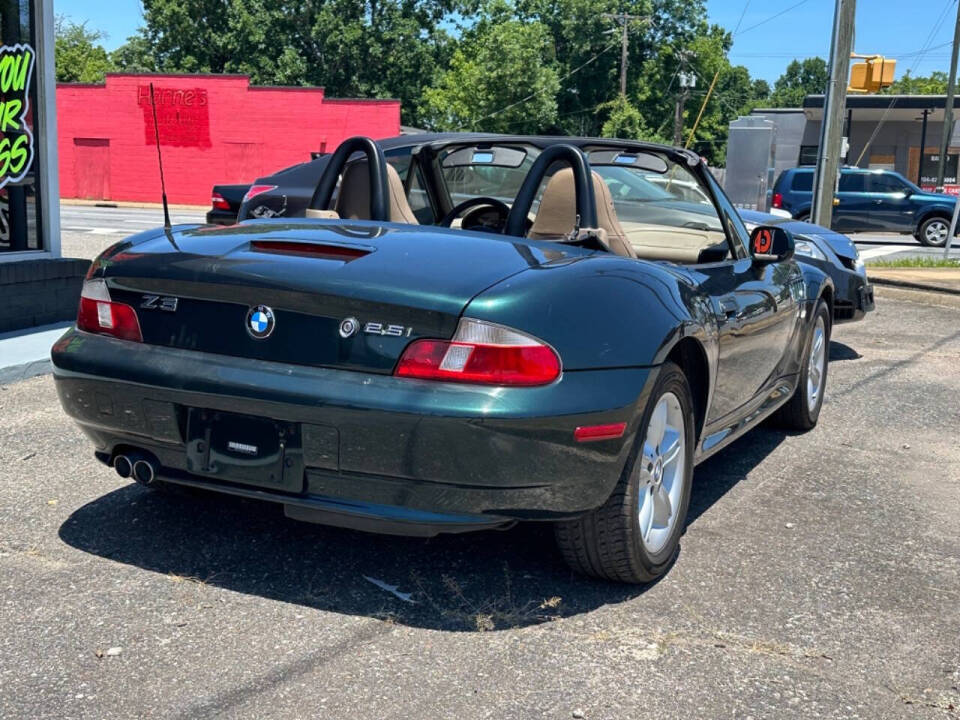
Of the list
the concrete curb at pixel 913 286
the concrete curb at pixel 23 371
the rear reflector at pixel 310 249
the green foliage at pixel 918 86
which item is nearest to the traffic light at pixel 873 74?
the concrete curb at pixel 913 286

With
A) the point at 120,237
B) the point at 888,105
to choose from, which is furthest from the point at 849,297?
the point at 888,105

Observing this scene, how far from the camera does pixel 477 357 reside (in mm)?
3193

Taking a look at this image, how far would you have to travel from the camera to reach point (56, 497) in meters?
4.50

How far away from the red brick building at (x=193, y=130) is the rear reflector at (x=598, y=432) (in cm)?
3695

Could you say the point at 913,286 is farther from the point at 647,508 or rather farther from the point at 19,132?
the point at 647,508

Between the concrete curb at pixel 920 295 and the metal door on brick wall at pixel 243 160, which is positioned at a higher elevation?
the metal door on brick wall at pixel 243 160

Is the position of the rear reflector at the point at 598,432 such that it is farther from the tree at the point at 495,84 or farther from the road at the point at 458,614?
the tree at the point at 495,84

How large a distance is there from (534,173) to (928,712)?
7.44 ft

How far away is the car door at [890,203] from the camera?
2483 centimetres

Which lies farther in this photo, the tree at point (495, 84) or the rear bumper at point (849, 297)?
the tree at point (495, 84)

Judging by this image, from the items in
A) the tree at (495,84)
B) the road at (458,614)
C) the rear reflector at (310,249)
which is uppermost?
the tree at (495,84)

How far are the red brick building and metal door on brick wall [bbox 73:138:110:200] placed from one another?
39 millimetres

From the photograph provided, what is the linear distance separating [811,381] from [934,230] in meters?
20.5

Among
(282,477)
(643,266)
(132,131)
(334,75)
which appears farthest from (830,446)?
(334,75)
